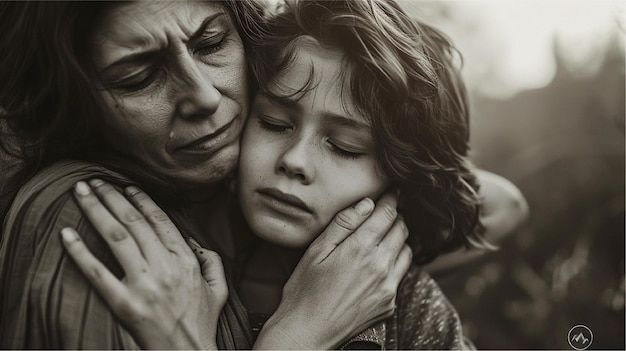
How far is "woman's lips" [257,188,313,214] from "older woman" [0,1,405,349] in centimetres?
10

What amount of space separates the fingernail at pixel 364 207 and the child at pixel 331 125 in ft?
0.07

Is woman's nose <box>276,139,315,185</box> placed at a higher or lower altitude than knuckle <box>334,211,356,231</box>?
higher

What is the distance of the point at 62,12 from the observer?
1239 millimetres

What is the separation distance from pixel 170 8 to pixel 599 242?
199cm

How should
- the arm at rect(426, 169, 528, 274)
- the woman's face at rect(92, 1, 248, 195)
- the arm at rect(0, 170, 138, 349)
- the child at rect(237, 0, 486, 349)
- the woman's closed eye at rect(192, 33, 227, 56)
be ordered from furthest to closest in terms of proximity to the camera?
the arm at rect(426, 169, 528, 274), the child at rect(237, 0, 486, 349), the woman's closed eye at rect(192, 33, 227, 56), the woman's face at rect(92, 1, 248, 195), the arm at rect(0, 170, 138, 349)

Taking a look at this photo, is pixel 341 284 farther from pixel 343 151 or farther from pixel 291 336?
pixel 343 151

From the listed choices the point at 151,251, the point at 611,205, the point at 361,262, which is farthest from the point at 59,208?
the point at 611,205

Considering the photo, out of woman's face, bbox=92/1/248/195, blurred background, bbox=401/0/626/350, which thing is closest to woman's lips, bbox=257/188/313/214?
woman's face, bbox=92/1/248/195

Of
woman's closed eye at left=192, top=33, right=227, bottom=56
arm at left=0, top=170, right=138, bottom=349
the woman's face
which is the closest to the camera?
arm at left=0, top=170, right=138, bottom=349

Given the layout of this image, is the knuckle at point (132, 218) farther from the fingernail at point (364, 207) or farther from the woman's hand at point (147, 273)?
the fingernail at point (364, 207)

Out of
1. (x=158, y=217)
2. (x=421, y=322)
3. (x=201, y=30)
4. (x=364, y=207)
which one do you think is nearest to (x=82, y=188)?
(x=158, y=217)

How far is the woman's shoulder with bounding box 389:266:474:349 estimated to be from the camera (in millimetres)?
1727

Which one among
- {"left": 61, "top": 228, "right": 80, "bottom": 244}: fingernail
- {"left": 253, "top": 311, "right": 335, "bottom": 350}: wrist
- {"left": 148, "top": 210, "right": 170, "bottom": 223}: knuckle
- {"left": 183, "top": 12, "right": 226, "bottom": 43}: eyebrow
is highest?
{"left": 183, "top": 12, "right": 226, "bottom": 43}: eyebrow

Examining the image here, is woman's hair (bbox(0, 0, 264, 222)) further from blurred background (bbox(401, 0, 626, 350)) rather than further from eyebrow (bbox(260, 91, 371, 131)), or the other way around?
blurred background (bbox(401, 0, 626, 350))
